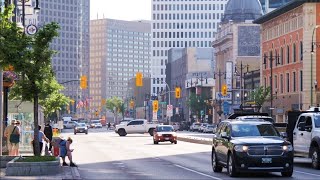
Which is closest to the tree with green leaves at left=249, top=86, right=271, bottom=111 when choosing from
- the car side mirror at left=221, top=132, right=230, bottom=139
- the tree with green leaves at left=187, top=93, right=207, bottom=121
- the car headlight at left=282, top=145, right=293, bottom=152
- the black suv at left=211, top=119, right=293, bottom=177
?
the tree with green leaves at left=187, top=93, right=207, bottom=121

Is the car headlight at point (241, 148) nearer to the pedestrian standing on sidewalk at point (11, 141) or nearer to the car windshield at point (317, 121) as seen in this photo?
the car windshield at point (317, 121)

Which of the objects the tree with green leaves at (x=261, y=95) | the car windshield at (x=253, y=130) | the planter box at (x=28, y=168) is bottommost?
the planter box at (x=28, y=168)

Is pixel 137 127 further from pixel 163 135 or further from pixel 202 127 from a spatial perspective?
pixel 202 127

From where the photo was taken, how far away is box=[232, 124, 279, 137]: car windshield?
26.3 m

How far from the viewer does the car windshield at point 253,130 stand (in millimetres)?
26266

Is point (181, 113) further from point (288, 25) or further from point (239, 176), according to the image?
point (239, 176)

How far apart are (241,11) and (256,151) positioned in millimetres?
125048

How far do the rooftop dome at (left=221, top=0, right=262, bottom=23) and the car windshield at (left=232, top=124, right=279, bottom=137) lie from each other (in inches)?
4769

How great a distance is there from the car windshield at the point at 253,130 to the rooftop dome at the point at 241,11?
12113 cm

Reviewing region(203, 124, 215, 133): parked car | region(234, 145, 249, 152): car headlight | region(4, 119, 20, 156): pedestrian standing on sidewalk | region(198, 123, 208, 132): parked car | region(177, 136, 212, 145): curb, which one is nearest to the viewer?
region(234, 145, 249, 152): car headlight

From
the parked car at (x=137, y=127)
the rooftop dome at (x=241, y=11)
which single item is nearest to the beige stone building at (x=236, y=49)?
the rooftop dome at (x=241, y=11)

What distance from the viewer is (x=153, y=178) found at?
25891 mm

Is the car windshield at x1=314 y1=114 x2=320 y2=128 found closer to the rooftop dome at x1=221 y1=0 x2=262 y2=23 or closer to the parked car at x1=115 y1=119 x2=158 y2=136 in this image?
the parked car at x1=115 y1=119 x2=158 y2=136

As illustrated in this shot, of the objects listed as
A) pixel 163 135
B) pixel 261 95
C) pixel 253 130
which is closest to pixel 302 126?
pixel 253 130
